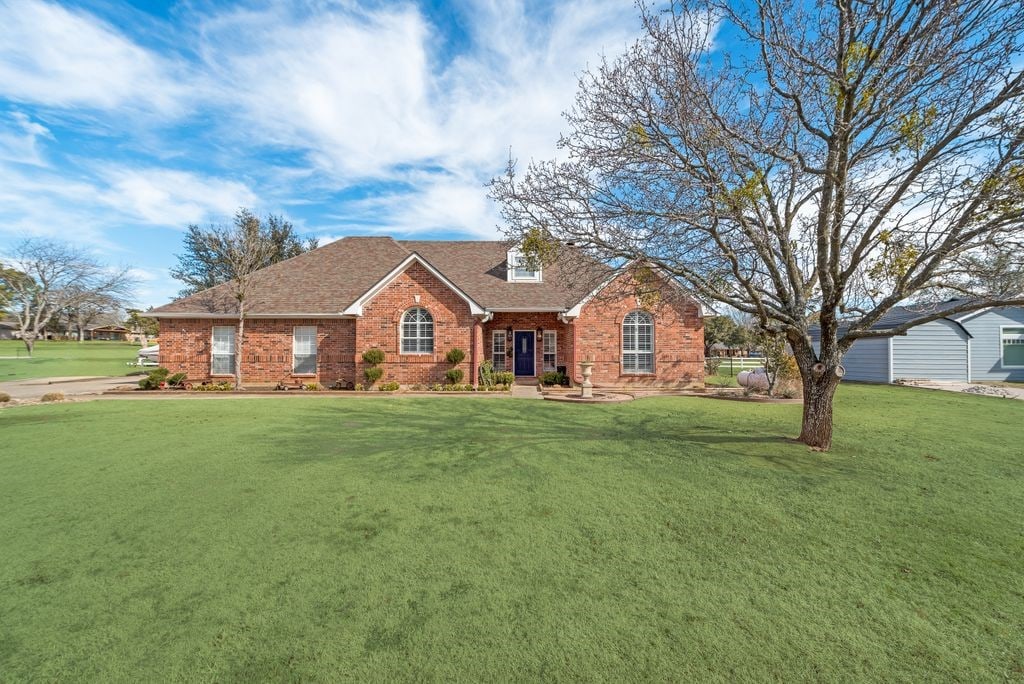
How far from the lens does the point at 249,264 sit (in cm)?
1648

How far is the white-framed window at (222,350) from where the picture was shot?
17359 mm

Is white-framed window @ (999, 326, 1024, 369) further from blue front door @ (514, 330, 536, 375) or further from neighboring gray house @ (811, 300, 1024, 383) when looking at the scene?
blue front door @ (514, 330, 536, 375)

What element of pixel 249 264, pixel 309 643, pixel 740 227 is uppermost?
pixel 249 264

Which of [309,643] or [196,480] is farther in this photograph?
[196,480]

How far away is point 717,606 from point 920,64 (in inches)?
283

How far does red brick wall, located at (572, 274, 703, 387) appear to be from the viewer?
56.5 feet

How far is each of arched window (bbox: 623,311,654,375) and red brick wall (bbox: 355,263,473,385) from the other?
21.4 ft

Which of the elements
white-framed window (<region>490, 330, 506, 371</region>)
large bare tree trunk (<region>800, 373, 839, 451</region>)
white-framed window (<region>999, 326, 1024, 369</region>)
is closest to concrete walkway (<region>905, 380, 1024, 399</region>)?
white-framed window (<region>999, 326, 1024, 369</region>)

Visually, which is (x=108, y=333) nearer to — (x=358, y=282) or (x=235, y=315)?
(x=235, y=315)

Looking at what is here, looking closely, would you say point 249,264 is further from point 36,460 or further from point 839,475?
point 839,475

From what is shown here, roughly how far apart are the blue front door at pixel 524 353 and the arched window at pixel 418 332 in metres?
4.04

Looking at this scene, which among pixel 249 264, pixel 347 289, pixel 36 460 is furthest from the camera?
pixel 347 289

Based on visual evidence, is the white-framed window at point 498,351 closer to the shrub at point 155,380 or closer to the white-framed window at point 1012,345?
the shrub at point 155,380

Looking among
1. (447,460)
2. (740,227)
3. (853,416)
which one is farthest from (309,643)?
(853,416)
